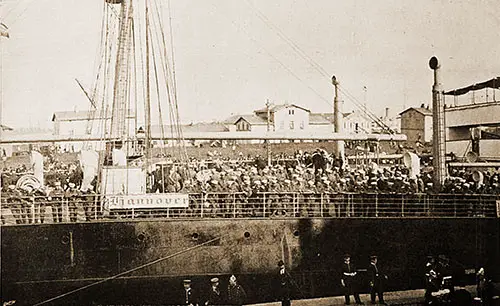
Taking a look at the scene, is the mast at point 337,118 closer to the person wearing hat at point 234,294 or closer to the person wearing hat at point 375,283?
the person wearing hat at point 375,283

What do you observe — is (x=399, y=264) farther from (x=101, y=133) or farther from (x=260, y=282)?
(x=101, y=133)

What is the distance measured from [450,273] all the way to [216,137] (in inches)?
140

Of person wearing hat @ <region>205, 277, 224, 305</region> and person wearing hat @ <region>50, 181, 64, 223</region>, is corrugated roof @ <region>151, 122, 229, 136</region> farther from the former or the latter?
person wearing hat @ <region>205, 277, 224, 305</region>

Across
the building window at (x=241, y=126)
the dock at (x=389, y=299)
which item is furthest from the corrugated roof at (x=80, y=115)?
the dock at (x=389, y=299)

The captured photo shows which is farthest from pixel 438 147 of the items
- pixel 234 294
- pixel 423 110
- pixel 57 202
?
pixel 57 202

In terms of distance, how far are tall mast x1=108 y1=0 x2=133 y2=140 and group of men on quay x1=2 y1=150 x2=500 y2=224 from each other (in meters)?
0.77

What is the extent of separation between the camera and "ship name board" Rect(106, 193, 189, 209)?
6.50m

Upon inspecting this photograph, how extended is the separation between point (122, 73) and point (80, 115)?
3.12 feet

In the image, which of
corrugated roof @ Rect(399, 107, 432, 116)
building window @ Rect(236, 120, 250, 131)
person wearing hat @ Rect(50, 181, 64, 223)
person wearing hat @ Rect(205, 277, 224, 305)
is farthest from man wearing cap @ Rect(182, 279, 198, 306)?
building window @ Rect(236, 120, 250, 131)

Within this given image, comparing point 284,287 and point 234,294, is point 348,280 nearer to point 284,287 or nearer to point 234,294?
point 284,287

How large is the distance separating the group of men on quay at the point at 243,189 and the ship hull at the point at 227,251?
0.24 meters

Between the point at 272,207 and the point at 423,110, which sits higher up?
Result: the point at 423,110

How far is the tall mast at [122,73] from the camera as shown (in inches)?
277

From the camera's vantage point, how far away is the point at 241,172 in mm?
7727
